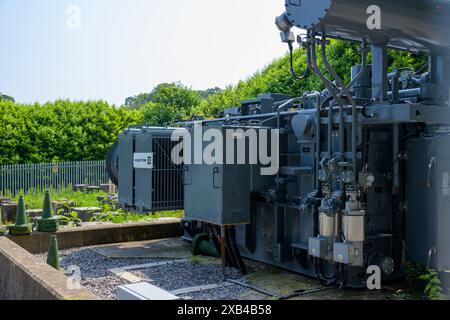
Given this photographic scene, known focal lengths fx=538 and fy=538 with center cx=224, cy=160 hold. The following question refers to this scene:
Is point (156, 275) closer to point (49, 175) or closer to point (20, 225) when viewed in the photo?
point (20, 225)

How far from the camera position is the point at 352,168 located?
608 cm

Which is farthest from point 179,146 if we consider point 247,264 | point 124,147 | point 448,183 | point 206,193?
point 448,183

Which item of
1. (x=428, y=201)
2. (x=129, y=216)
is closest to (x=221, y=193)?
(x=428, y=201)

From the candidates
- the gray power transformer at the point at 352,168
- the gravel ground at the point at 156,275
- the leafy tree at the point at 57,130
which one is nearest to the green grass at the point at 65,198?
the leafy tree at the point at 57,130

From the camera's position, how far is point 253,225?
26.1 feet

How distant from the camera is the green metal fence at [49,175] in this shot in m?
19.7

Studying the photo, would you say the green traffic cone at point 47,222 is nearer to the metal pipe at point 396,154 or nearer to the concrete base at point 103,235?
the concrete base at point 103,235

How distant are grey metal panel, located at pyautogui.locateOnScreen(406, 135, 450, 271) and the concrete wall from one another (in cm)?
384

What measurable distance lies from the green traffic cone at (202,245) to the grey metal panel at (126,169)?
125 cm

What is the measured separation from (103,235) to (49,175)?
11.6 meters

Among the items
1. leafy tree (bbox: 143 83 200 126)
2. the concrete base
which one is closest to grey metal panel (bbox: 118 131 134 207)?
the concrete base

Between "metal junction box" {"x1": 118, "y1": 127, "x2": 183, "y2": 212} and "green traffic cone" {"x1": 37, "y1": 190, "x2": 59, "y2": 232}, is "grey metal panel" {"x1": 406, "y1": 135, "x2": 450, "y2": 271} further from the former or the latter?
"green traffic cone" {"x1": 37, "y1": 190, "x2": 59, "y2": 232}
